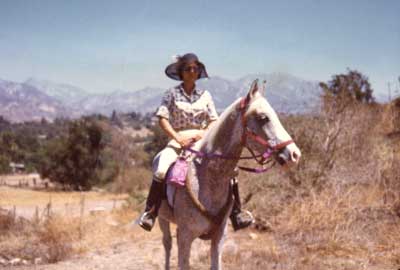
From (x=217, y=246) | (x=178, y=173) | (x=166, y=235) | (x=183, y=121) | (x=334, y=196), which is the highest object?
(x=183, y=121)

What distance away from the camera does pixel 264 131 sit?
3.71 meters

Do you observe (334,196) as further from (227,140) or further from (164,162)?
(227,140)

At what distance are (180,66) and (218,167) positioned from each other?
4.46ft

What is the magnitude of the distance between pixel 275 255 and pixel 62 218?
17.4ft

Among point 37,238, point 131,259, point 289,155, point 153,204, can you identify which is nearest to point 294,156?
point 289,155

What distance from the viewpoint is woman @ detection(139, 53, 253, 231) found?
4586 millimetres

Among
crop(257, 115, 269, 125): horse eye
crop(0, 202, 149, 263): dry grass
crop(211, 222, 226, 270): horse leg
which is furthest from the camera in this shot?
crop(0, 202, 149, 263): dry grass

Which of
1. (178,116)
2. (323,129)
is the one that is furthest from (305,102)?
(178,116)

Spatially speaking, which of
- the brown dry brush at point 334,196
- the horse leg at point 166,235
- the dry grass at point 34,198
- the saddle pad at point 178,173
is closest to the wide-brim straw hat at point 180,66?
the saddle pad at point 178,173

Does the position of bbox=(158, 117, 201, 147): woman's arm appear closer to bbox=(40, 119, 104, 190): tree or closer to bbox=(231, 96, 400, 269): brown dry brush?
bbox=(231, 96, 400, 269): brown dry brush

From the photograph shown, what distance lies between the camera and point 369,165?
36.1 feet

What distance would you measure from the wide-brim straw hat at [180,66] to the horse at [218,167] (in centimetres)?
93

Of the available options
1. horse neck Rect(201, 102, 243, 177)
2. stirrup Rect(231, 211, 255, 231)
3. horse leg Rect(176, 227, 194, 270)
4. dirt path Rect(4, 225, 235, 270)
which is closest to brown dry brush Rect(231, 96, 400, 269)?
dirt path Rect(4, 225, 235, 270)

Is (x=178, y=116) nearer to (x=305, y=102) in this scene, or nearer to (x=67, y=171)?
(x=305, y=102)
